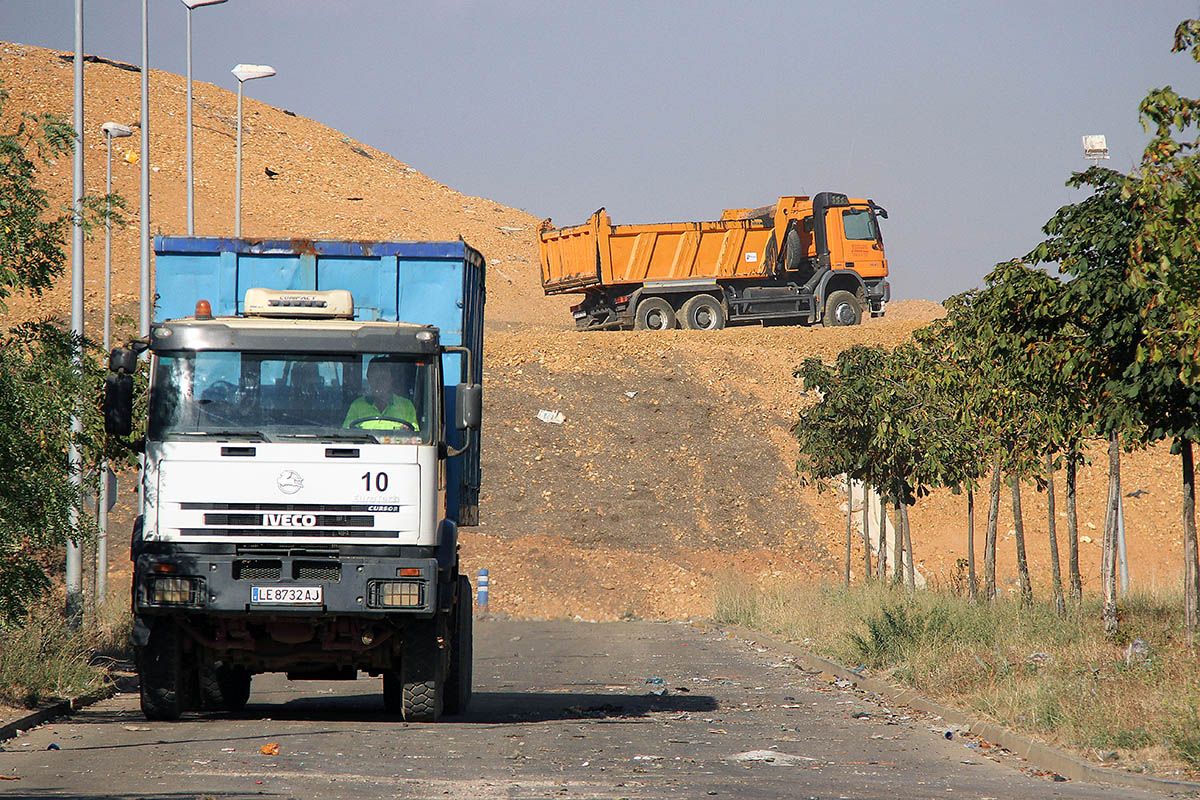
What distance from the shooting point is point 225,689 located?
14.9m

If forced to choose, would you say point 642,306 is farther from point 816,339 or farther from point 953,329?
point 953,329

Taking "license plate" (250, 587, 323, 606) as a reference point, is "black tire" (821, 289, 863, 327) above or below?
above

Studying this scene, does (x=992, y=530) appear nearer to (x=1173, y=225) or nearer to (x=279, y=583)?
(x=1173, y=225)

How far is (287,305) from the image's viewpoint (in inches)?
512

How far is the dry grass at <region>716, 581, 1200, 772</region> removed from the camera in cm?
1096

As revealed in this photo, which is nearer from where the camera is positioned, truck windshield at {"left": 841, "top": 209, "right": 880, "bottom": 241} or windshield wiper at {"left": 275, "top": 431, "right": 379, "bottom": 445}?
windshield wiper at {"left": 275, "top": 431, "right": 379, "bottom": 445}

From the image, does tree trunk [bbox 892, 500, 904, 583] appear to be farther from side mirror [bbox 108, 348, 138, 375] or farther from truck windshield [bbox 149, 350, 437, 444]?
side mirror [bbox 108, 348, 138, 375]

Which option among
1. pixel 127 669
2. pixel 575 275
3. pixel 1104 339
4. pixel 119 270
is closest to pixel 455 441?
pixel 1104 339

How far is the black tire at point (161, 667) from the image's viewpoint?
42.0 ft

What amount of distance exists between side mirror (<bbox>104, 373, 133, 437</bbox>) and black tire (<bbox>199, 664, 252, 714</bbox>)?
288cm

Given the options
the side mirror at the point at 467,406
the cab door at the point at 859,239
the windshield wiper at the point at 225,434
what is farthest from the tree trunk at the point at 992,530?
the cab door at the point at 859,239

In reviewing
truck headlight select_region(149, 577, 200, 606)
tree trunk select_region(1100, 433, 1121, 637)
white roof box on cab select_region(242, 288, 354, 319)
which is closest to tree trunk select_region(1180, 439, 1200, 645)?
tree trunk select_region(1100, 433, 1121, 637)

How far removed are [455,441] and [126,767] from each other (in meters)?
3.90

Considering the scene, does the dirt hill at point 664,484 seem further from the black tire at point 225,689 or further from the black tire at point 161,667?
the black tire at point 161,667
